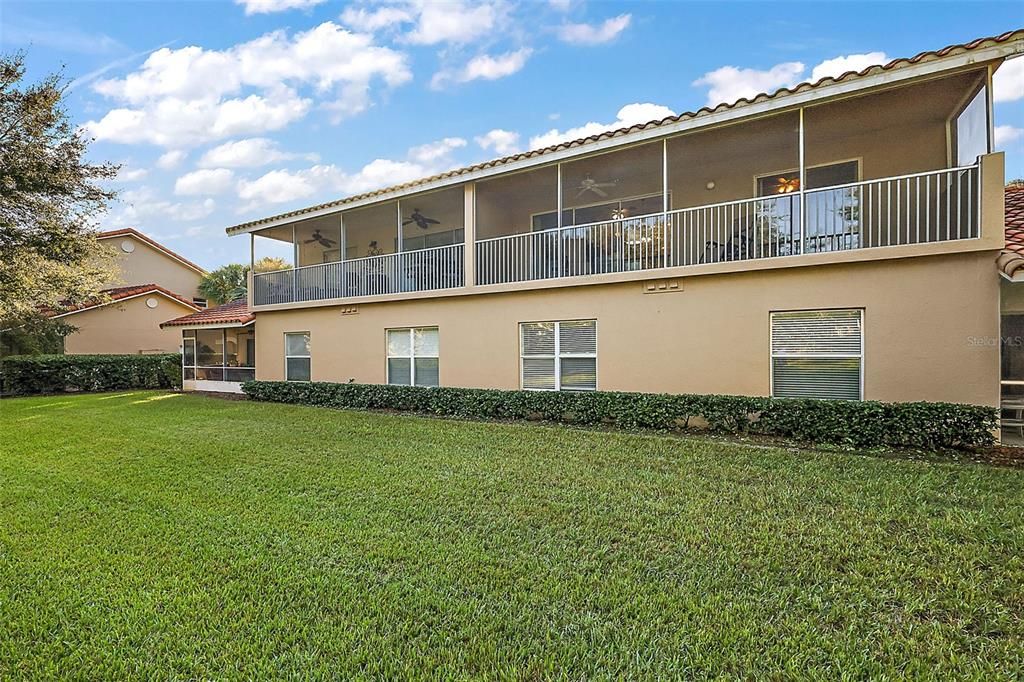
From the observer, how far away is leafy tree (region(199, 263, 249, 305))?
29.1 meters

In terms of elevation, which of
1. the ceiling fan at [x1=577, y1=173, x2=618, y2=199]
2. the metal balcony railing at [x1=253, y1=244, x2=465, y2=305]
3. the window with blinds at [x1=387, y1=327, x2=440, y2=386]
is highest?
the ceiling fan at [x1=577, y1=173, x2=618, y2=199]

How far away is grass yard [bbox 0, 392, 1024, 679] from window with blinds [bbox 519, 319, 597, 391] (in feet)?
11.5

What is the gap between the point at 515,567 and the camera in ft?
12.5

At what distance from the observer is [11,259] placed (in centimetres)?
1655

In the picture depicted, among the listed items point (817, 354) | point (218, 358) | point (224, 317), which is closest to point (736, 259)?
point (817, 354)

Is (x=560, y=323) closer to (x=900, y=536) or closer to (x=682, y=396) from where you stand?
(x=682, y=396)

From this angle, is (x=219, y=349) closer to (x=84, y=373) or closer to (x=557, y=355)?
(x=84, y=373)

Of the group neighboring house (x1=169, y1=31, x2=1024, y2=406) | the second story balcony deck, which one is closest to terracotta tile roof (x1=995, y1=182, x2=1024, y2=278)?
neighboring house (x1=169, y1=31, x2=1024, y2=406)

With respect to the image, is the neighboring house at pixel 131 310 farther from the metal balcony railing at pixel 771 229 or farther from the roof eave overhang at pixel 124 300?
the metal balcony railing at pixel 771 229

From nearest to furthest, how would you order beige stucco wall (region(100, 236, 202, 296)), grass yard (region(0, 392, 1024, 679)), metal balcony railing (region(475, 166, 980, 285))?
grass yard (region(0, 392, 1024, 679)), metal balcony railing (region(475, 166, 980, 285)), beige stucco wall (region(100, 236, 202, 296))

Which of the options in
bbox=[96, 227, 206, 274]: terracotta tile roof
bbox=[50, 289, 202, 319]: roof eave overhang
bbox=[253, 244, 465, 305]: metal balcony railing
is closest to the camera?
bbox=[253, 244, 465, 305]: metal balcony railing

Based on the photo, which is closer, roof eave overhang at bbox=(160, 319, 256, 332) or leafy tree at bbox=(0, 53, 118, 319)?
leafy tree at bbox=(0, 53, 118, 319)

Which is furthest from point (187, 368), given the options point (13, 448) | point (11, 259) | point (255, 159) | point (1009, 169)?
point (1009, 169)

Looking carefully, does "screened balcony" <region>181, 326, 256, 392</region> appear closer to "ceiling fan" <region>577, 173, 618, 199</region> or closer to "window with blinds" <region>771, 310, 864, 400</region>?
"ceiling fan" <region>577, 173, 618, 199</region>
